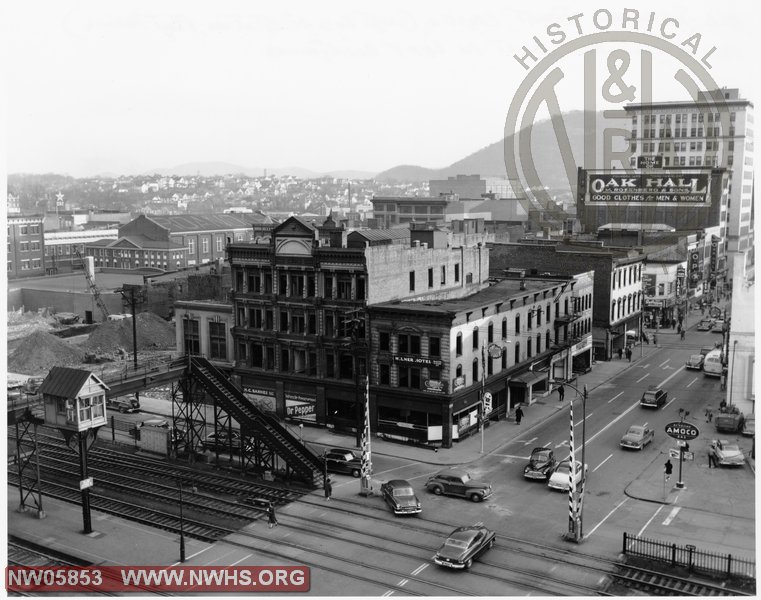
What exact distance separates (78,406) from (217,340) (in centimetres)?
2715

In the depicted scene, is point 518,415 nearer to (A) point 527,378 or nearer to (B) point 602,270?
(A) point 527,378

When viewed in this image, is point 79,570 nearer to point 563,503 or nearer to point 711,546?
point 563,503

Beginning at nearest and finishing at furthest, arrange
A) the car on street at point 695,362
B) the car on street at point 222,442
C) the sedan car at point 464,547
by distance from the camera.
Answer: the sedan car at point 464,547, the car on street at point 222,442, the car on street at point 695,362

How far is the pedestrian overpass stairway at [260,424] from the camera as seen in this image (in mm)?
48625

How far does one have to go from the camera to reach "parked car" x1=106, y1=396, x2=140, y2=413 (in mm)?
66438

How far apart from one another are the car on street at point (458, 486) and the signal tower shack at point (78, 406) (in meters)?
18.5

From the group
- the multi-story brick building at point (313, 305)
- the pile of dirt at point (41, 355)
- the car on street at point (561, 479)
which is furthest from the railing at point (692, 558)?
the pile of dirt at point (41, 355)

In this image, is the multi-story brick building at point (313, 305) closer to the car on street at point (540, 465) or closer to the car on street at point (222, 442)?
the car on street at point (222, 442)

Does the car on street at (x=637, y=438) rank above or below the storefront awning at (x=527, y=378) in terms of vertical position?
below

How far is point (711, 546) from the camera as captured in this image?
125 feet

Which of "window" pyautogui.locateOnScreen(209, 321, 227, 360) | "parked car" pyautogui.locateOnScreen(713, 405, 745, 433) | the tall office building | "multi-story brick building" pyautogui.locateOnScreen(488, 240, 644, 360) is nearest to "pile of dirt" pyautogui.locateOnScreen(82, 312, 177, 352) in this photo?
"window" pyautogui.locateOnScreen(209, 321, 227, 360)

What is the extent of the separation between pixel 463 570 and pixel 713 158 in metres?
145

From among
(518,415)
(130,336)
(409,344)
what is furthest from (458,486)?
(130,336)

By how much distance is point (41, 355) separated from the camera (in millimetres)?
82375
